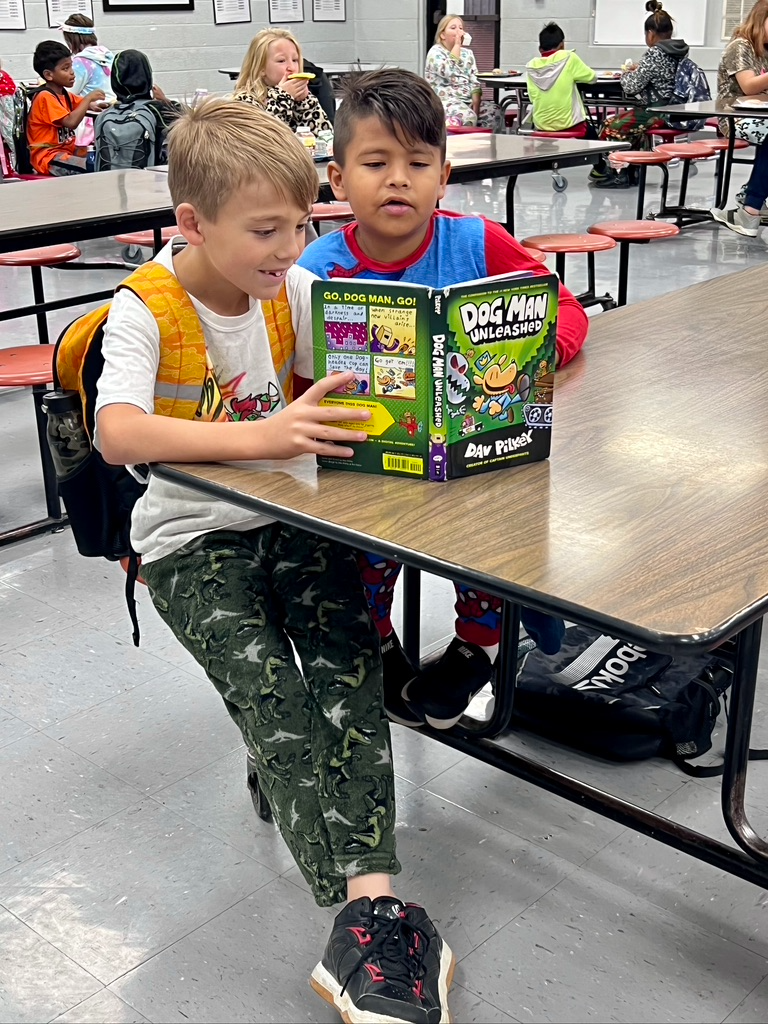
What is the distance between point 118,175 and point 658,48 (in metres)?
5.40

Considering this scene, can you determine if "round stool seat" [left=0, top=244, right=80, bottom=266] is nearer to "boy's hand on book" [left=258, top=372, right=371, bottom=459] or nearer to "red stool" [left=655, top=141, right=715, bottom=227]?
"boy's hand on book" [left=258, top=372, right=371, bottom=459]

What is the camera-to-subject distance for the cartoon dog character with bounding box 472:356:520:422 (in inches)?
47.5

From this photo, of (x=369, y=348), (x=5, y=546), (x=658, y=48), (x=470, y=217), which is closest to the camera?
(x=369, y=348)

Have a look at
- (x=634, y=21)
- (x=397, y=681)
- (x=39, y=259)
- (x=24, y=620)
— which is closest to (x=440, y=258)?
(x=397, y=681)

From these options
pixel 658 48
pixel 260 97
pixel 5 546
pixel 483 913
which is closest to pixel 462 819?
pixel 483 913

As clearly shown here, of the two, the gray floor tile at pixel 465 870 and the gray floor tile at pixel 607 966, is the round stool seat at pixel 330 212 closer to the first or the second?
the gray floor tile at pixel 465 870

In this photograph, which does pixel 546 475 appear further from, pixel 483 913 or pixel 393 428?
pixel 483 913

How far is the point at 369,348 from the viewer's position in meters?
1.21

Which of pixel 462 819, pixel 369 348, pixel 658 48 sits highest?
pixel 658 48

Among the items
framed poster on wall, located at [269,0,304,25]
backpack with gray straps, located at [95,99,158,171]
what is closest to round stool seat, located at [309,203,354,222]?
backpack with gray straps, located at [95,99,158,171]

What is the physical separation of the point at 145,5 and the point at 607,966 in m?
11.5

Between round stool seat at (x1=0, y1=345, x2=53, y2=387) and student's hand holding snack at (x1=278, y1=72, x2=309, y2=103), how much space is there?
2.39 meters

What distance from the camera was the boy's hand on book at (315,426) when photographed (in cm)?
123

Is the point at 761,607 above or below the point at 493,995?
above
